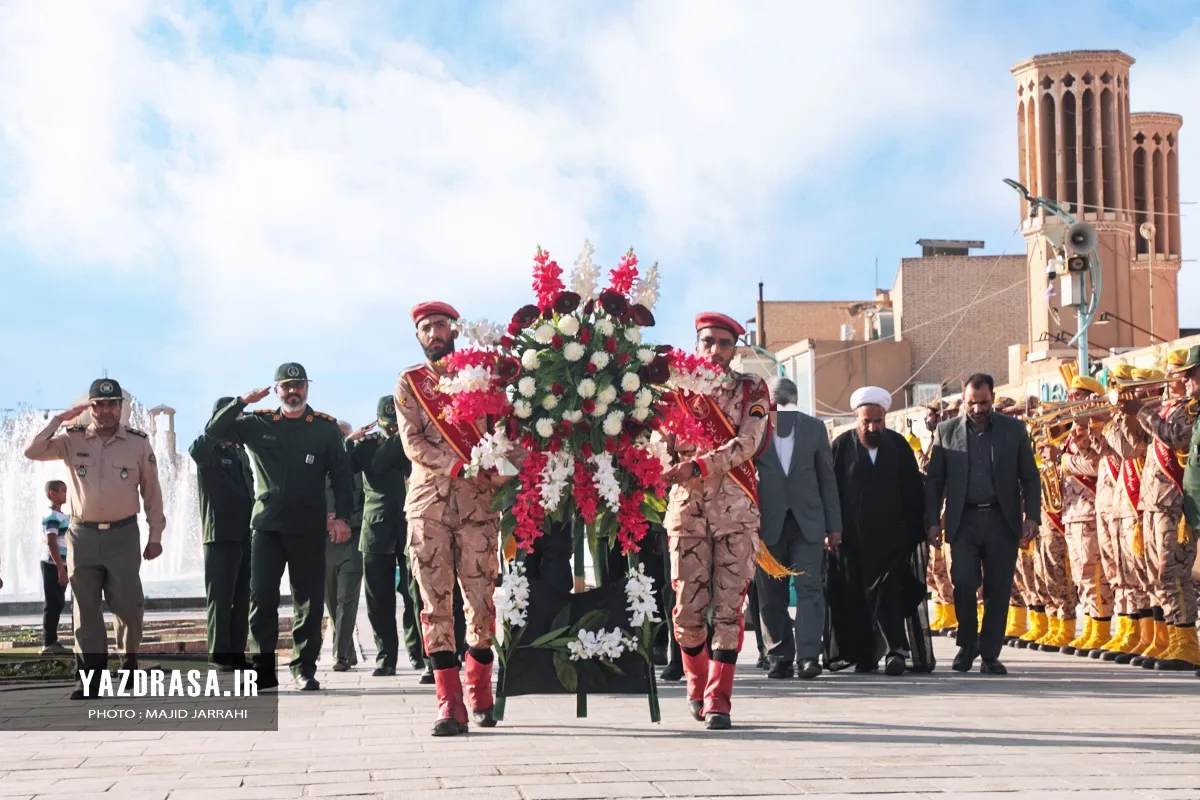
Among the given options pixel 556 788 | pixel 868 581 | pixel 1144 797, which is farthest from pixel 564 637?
pixel 868 581

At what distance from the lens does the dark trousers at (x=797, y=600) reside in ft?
39.2

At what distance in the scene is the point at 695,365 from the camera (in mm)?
8703

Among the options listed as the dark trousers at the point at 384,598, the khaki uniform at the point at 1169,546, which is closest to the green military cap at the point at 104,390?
the dark trousers at the point at 384,598

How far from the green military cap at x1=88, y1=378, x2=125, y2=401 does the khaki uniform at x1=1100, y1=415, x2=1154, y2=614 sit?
7684 mm

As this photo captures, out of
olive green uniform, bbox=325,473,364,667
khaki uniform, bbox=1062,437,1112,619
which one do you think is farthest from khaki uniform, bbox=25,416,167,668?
khaki uniform, bbox=1062,437,1112,619

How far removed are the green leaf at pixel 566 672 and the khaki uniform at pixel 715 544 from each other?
61cm

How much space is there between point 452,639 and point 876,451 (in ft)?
17.4

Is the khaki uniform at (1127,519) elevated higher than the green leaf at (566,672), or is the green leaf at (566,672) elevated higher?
the khaki uniform at (1127,519)

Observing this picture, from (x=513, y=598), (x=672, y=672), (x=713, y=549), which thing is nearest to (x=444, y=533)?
(x=513, y=598)

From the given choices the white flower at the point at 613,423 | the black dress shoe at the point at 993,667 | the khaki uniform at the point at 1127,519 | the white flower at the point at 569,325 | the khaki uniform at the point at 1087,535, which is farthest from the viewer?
the khaki uniform at the point at 1087,535

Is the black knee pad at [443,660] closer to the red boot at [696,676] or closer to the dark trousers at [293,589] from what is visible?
the red boot at [696,676]

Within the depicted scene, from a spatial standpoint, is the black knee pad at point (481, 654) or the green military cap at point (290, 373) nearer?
the black knee pad at point (481, 654)

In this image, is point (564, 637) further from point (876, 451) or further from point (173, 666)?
point (173, 666)

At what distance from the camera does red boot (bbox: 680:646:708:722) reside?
8883mm
